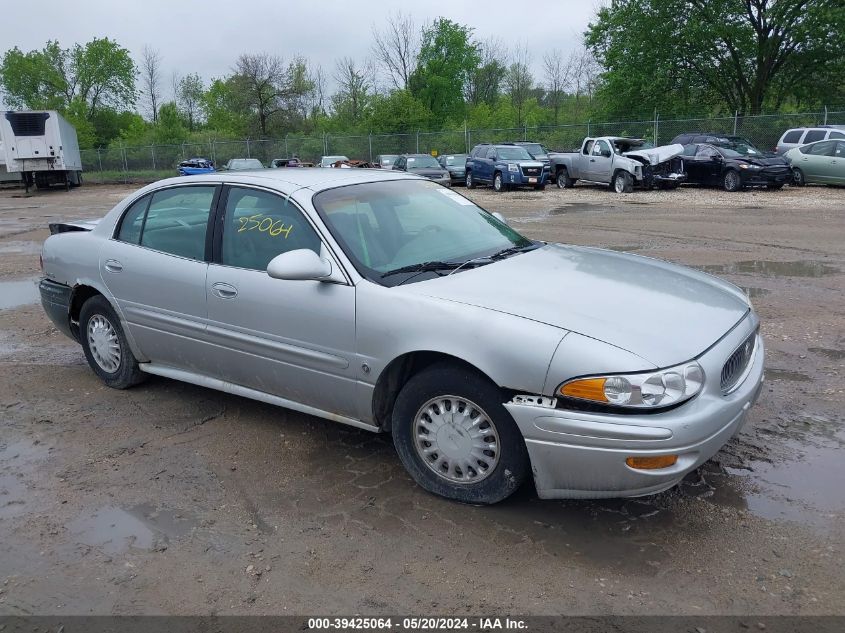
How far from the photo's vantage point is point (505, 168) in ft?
82.4

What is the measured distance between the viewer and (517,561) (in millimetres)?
3127

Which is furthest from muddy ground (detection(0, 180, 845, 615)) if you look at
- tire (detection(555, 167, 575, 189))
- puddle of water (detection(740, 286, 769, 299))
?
tire (detection(555, 167, 575, 189))

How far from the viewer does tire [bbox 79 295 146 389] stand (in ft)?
17.1

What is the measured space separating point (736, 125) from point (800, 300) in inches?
969

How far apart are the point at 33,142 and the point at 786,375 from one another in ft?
113

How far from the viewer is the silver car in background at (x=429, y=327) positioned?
10.2 ft

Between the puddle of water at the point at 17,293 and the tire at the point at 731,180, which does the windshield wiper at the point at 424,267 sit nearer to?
the puddle of water at the point at 17,293

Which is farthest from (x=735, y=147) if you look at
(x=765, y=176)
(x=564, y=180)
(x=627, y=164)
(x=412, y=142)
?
(x=412, y=142)

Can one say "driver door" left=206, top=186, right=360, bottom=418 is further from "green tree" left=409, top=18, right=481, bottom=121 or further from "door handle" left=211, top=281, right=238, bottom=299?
"green tree" left=409, top=18, right=481, bottom=121

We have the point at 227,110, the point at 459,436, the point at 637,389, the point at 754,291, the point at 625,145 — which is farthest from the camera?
the point at 227,110

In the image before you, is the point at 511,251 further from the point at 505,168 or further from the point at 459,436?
the point at 505,168

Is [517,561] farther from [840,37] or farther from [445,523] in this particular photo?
[840,37]

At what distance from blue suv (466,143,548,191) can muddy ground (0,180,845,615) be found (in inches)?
781

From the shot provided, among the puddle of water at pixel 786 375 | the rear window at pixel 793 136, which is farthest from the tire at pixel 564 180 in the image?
the puddle of water at pixel 786 375
